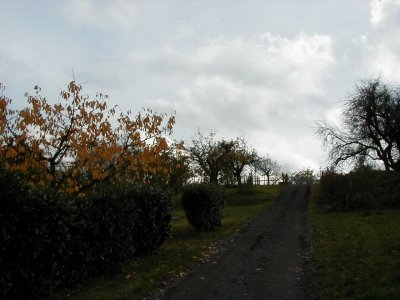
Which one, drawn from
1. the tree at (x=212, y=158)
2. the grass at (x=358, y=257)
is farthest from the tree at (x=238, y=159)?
the grass at (x=358, y=257)

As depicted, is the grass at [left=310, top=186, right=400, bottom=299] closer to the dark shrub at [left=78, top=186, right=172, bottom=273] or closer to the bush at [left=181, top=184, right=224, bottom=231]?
the bush at [left=181, top=184, right=224, bottom=231]

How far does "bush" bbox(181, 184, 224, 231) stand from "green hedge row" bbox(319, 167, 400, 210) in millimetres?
12106

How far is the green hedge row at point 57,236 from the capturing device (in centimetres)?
758

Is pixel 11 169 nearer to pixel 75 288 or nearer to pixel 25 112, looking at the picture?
pixel 25 112

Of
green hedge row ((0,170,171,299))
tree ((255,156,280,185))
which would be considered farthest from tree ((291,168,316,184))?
green hedge row ((0,170,171,299))

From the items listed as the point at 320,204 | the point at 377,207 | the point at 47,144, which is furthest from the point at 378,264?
the point at 320,204

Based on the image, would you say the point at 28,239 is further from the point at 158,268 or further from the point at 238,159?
the point at 238,159

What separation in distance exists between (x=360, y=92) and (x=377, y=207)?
45.8 ft

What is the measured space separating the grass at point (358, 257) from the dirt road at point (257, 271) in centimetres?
48

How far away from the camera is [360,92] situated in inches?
1515

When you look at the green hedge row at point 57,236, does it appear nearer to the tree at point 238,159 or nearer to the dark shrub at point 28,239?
the dark shrub at point 28,239

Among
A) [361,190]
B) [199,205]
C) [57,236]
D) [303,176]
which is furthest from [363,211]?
[303,176]

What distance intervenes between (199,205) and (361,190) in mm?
15187

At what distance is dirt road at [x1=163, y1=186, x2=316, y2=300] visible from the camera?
356 inches
